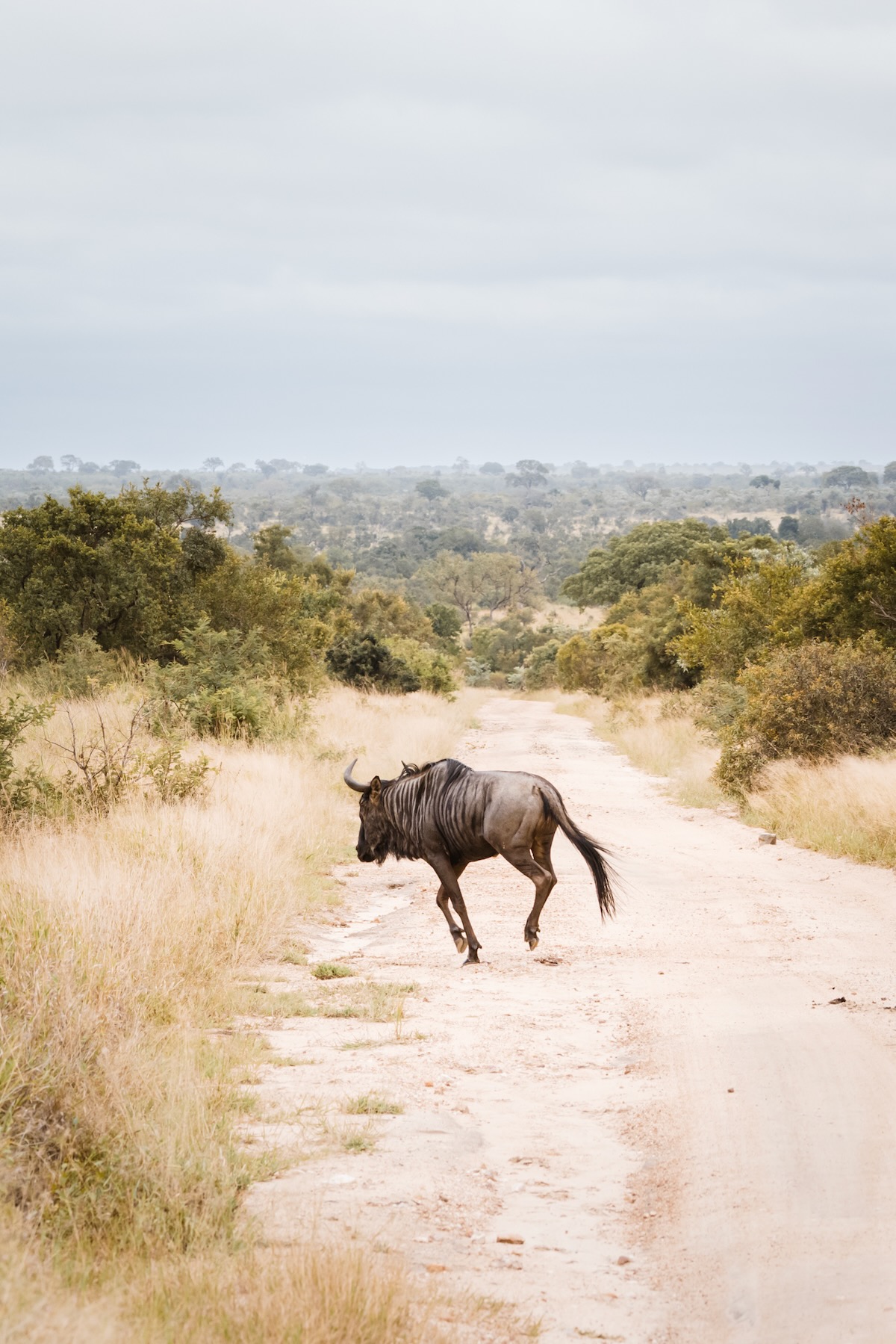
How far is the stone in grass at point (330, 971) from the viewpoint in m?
8.99

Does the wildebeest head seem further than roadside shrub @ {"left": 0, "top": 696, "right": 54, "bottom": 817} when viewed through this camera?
No

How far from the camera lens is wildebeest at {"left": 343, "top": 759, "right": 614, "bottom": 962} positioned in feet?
30.3

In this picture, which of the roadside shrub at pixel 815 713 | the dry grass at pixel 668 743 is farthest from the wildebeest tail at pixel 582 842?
the dry grass at pixel 668 743

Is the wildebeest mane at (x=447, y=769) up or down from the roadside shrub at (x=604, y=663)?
up

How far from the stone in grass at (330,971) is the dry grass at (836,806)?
255 inches

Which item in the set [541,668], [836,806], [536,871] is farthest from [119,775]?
[541,668]

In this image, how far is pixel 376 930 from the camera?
1130 centimetres

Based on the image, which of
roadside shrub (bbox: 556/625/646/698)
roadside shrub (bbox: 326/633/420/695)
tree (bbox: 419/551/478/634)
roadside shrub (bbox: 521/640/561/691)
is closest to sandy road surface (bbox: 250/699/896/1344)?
roadside shrub (bbox: 326/633/420/695)

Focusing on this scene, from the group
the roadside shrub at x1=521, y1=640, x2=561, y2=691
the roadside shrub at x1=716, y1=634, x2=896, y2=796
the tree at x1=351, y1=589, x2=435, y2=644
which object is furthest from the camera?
the roadside shrub at x1=521, y1=640, x2=561, y2=691

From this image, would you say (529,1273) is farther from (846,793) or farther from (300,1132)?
(846,793)

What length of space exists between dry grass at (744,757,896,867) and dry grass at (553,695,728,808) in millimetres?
1856

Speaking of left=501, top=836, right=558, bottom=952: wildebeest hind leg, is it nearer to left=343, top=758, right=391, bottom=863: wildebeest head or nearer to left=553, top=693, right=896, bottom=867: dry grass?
left=343, top=758, right=391, bottom=863: wildebeest head

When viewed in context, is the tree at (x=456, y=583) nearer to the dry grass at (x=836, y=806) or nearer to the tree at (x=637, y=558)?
the tree at (x=637, y=558)

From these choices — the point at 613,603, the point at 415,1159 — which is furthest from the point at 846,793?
the point at 613,603
